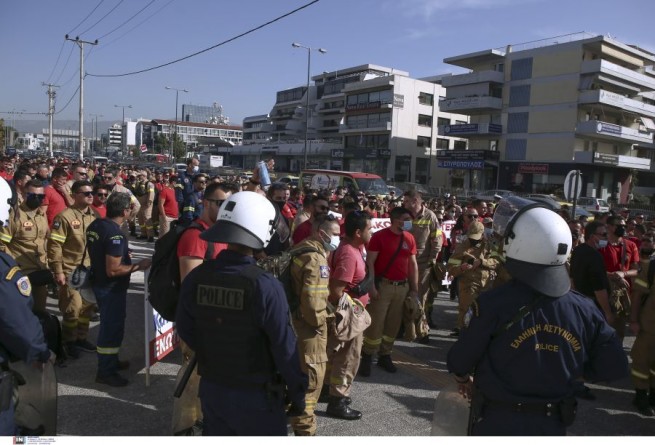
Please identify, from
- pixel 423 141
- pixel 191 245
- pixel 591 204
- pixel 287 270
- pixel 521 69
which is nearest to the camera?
pixel 191 245

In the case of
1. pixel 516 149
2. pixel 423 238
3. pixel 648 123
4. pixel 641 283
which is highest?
pixel 648 123

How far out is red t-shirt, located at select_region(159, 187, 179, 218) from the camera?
11.2 m

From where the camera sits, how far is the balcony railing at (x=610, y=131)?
4200cm

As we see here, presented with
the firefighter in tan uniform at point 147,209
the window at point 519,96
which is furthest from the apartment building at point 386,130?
the firefighter in tan uniform at point 147,209

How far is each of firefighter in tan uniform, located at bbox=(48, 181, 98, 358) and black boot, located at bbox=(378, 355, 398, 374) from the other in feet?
10.8

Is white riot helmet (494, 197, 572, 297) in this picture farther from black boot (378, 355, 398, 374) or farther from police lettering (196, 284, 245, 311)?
black boot (378, 355, 398, 374)

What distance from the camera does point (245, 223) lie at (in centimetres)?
257

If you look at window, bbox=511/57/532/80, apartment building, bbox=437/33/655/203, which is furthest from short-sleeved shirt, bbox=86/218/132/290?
window, bbox=511/57/532/80

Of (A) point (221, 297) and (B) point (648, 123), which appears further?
(B) point (648, 123)

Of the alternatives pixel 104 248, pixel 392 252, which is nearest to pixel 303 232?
pixel 392 252

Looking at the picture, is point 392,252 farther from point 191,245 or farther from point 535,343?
point 535,343

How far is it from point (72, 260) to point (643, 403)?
6.39 meters

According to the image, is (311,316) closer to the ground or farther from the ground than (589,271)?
closer to the ground

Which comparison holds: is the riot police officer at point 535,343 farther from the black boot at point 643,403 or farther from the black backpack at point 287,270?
the black boot at point 643,403
